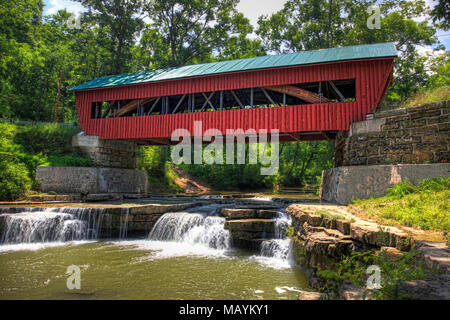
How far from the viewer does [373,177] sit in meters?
8.82

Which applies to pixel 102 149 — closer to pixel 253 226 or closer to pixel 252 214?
pixel 252 214

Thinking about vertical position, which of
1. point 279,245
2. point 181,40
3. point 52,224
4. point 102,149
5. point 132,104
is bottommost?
point 279,245

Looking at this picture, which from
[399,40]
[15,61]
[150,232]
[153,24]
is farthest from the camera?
[153,24]

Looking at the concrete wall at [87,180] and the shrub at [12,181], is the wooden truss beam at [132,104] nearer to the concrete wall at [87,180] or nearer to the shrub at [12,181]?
the concrete wall at [87,180]

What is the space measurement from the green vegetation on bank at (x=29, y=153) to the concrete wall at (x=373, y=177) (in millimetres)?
12178

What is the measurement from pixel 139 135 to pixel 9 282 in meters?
10.4

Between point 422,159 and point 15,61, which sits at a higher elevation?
point 15,61

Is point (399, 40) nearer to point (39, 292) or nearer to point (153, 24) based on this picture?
point (153, 24)

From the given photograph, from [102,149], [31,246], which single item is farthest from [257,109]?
[31,246]

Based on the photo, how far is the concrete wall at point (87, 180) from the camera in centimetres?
1277

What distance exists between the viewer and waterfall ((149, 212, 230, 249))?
782 centimetres

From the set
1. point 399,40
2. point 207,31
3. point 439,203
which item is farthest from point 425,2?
point 439,203

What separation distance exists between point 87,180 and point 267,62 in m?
10.5
